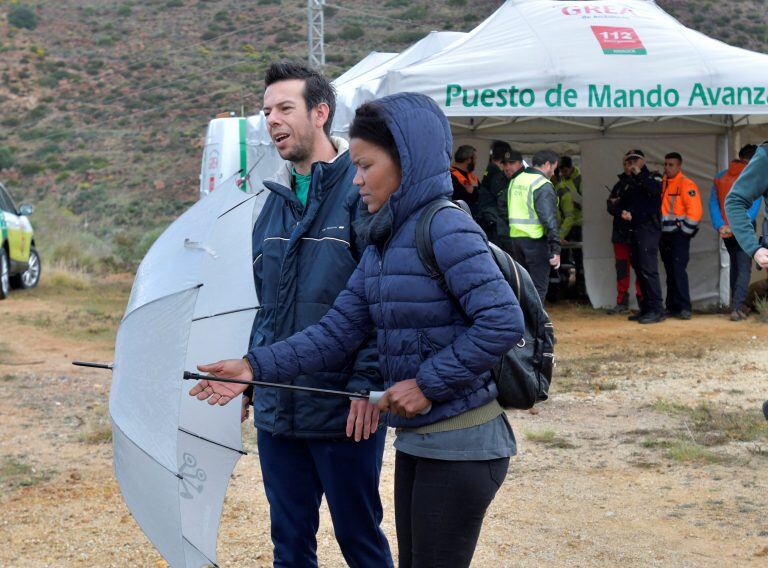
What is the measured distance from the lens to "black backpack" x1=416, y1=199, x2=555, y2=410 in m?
2.90

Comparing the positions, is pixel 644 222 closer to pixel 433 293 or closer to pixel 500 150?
pixel 500 150

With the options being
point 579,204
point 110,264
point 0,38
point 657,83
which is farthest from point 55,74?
point 657,83

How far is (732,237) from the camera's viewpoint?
1341 cm

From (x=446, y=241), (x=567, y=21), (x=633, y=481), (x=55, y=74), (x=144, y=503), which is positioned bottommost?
(x=633, y=481)

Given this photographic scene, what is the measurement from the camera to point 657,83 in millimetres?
11570

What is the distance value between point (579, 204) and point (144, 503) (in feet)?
42.8

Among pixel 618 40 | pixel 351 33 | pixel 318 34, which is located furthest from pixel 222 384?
pixel 351 33

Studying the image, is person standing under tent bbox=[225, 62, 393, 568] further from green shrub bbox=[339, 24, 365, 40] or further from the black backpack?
green shrub bbox=[339, 24, 365, 40]

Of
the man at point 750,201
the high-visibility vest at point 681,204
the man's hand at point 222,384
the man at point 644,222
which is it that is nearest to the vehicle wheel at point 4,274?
the man at point 644,222

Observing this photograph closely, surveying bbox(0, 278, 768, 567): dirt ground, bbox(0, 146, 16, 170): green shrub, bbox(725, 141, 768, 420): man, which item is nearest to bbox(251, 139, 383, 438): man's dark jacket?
bbox(0, 278, 768, 567): dirt ground

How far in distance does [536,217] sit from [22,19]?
1925 inches

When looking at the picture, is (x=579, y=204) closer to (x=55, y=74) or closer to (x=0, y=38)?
(x=55, y=74)

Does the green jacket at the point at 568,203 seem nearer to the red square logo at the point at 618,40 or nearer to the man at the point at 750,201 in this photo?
the red square logo at the point at 618,40

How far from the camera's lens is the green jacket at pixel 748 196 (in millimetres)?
4992
